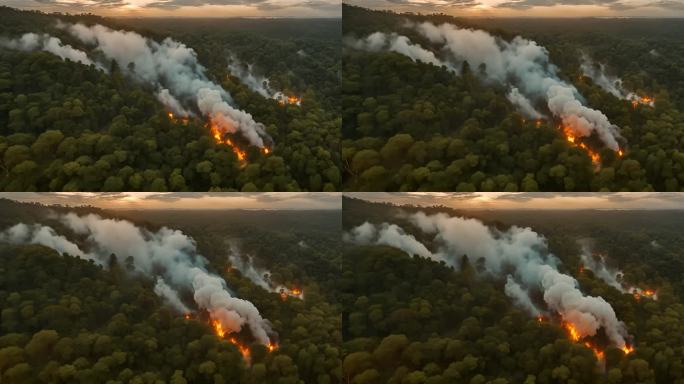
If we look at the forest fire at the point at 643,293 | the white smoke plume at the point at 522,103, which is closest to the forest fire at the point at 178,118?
the white smoke plume at the point at 522,103

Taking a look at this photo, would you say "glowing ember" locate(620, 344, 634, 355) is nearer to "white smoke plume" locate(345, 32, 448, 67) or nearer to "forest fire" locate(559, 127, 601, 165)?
"forest fire" locate(559, 127, 601, 165)

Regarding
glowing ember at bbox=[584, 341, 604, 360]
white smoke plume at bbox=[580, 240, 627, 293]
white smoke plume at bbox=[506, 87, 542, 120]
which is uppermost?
white smoke plume at bbox=[506, 87, 542, 120]

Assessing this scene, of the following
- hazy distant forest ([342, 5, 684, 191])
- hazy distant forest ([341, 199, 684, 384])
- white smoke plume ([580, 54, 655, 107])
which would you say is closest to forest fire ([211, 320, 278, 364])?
hazy distant forest ([341, 199, 684, 384])

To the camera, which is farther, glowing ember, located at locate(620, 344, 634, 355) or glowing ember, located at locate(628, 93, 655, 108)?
glowing ember, located at locate(628, 93, 655, 108)

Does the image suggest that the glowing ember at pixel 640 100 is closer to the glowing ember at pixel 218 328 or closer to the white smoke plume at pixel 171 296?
the glowing ember at pixel 218 328

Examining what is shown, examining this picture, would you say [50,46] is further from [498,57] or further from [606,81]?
[606,81]

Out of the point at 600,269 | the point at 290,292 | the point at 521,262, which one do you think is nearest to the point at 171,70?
the point at 290,292

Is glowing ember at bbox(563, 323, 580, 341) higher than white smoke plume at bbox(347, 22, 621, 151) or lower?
lower

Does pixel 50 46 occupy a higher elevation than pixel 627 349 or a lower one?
higher
